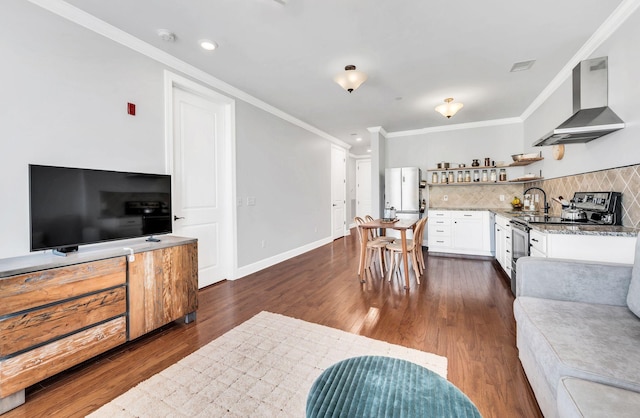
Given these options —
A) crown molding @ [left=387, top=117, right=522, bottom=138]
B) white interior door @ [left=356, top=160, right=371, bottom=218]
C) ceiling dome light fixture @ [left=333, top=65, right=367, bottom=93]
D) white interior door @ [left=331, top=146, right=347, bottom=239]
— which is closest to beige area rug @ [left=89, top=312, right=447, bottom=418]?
ceiling dome light fixture @ [left=333, top=65, right=367, bottom=93]

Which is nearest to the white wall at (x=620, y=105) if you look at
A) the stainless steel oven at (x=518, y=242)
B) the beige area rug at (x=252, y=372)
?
the stainless steel oven at (x=518, y=242)

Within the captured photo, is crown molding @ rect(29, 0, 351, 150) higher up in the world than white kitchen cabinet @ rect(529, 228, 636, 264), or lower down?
higher up

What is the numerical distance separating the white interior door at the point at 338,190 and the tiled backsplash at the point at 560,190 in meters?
2.37

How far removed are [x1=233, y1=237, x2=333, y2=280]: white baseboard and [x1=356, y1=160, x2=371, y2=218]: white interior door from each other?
11.1ft

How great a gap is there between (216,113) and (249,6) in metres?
1.76

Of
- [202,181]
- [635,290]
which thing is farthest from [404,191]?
[635,290]

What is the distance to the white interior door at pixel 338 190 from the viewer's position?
6938 millimetres

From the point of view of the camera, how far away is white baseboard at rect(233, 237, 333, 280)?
3.96 metres

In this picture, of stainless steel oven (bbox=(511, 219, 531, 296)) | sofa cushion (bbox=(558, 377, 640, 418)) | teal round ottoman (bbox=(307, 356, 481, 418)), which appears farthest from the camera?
stainless steel oven (bbox=(511, 219, 531, 296))

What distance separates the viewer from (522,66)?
3.23m

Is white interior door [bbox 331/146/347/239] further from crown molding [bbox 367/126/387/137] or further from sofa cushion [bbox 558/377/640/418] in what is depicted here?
sofa cushion [bbox 558/377/640/418]

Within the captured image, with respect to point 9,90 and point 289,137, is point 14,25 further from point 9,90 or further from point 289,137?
point 289,137

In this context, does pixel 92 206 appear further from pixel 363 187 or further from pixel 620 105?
pixel 363 187

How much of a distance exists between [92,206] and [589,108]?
4.64 metres
